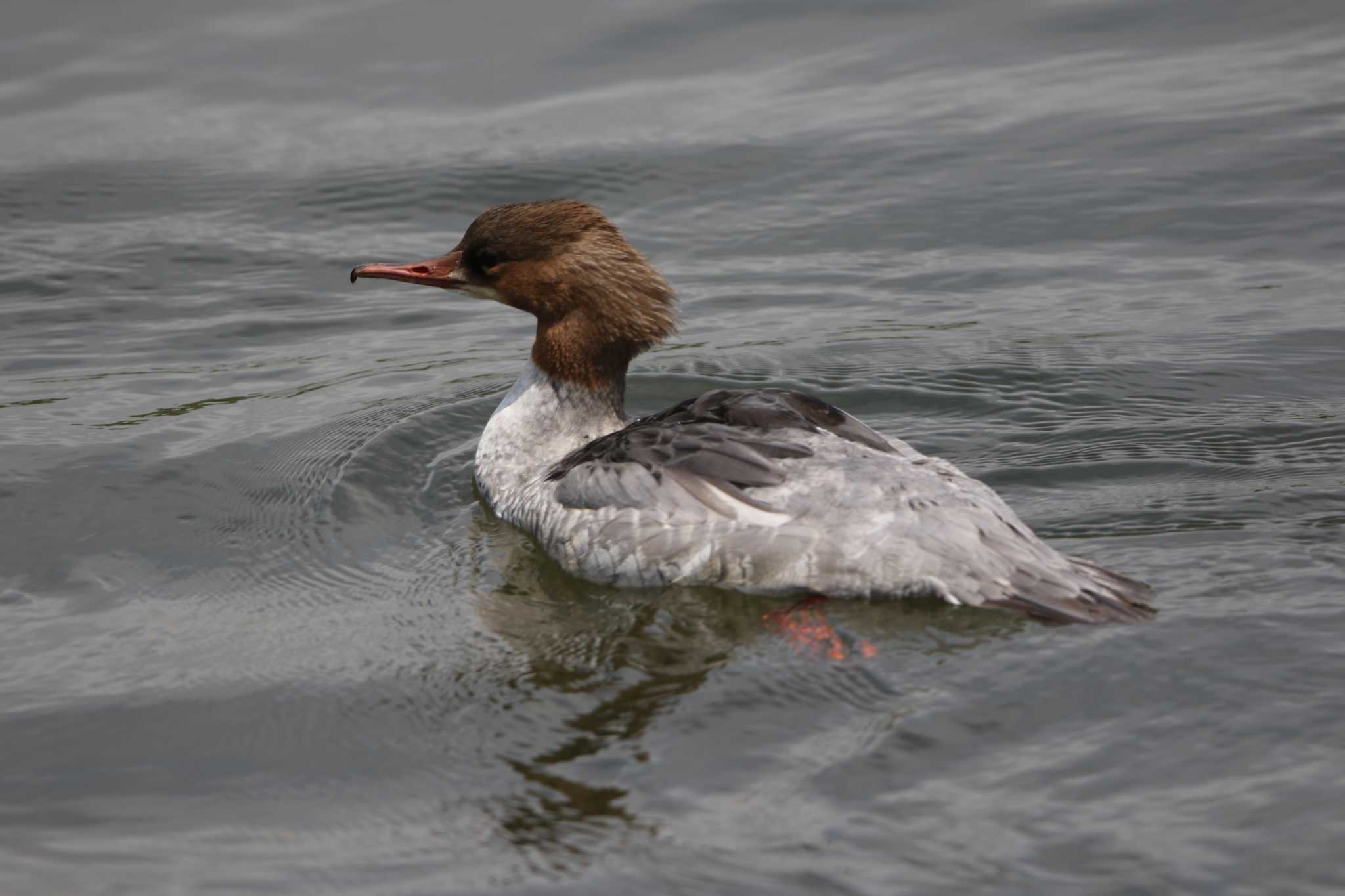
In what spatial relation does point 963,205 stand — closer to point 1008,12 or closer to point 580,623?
point 1008,12

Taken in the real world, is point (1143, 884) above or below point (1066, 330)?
below

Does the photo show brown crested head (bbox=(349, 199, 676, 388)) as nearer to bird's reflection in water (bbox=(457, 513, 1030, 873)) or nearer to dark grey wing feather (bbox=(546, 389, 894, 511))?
dark grey wing feather (bbox=(546, 389, 894, 511))

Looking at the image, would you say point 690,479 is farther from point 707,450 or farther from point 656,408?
point 656,408

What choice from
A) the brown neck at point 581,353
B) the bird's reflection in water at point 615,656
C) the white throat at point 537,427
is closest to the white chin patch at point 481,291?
the brown neck at point 581,353

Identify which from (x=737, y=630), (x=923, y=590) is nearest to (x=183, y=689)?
(x=737, y=630)

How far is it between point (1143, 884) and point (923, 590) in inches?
66.4

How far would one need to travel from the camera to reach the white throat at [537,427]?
6734 mm

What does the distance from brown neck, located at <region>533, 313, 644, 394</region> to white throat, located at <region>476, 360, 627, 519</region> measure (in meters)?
0.04

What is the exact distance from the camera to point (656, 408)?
791 centimetres

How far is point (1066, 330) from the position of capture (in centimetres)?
838

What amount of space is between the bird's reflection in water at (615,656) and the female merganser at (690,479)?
0.12 meters

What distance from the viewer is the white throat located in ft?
22.1

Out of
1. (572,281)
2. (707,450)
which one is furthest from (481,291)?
(707,450)

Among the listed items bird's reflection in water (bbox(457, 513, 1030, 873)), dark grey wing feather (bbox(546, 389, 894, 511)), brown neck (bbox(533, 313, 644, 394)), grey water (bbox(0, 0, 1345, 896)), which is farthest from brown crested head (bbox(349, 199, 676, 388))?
bird's reflection in water (bbox(457, 513, 1030, 873))
